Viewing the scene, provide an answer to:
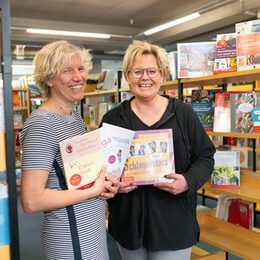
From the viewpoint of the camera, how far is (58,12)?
31.6 feet

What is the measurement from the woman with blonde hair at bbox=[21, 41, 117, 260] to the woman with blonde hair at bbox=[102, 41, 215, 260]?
0.29 m

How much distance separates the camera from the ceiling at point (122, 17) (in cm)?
870

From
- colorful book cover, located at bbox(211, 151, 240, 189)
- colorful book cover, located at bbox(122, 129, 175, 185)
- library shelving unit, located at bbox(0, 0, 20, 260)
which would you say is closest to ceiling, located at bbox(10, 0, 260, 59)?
colorful book cover, located at bbox(211, 151, 240, 189)

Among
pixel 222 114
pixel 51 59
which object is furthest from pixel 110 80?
pixel 51 59

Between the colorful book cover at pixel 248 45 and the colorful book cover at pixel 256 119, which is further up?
the colorful book cover at pixel 248 45

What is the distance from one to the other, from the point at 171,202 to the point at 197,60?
167cm

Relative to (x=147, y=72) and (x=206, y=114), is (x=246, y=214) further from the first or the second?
(x=147, y=72)

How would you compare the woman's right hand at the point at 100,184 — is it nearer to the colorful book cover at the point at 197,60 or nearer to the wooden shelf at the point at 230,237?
the wooden shelf at the point at 230,237

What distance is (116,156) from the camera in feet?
5.11

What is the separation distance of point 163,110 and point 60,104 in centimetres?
64

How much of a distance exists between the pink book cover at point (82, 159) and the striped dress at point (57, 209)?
46mm

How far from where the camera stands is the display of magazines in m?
1.34

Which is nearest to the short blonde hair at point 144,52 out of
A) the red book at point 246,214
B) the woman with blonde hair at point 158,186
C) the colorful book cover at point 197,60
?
the woman with blonde hair at point 158,186

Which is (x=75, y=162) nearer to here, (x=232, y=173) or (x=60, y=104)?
(x=60, y=104)
